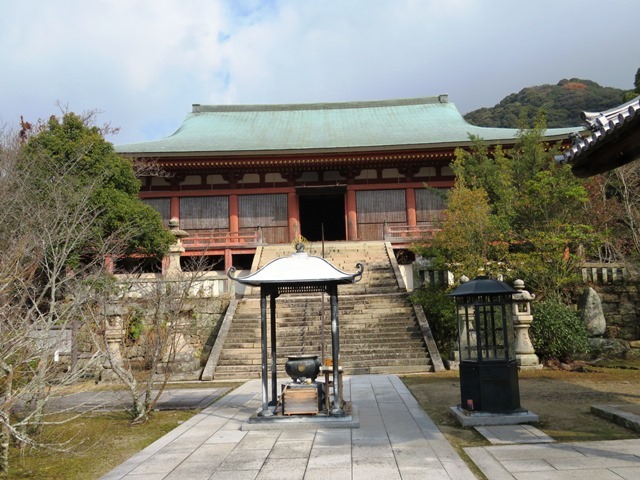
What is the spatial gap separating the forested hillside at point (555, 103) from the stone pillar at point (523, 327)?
42.1 meters

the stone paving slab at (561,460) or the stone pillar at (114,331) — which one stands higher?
the stone pillar at (114,331)

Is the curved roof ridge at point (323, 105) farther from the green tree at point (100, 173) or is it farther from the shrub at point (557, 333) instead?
the shrub at point (557, 333)

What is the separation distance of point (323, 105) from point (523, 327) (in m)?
19.9

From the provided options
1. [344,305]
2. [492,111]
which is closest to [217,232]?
[344,305]

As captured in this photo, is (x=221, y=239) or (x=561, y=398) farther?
(x=221, y=239)

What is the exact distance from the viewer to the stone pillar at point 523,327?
11414 millimetres

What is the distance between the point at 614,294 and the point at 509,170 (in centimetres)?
460

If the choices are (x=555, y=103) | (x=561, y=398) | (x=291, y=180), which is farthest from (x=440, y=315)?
(x=555, y=103)

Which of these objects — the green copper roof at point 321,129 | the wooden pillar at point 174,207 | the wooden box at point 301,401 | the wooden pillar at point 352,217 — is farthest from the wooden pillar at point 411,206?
the wooden box at point 301,401

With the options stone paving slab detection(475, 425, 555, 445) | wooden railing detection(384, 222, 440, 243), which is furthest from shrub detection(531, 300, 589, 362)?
wooden railing detection(384, 222, 440, 243)

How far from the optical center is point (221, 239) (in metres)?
20.5

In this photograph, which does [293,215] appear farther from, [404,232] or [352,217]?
[404,232]

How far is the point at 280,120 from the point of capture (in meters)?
26.4

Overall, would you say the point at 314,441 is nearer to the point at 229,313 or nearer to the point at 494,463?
the point at 494,463
